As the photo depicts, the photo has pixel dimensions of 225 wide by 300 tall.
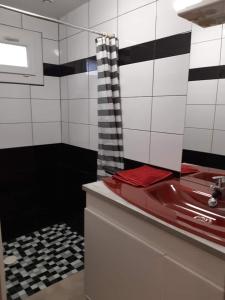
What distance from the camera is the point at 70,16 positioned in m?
2.03

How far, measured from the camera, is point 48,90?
2.25 metres

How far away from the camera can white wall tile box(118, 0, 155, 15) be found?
4.59 feet

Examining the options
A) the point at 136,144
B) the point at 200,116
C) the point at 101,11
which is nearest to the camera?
the point at 200,116

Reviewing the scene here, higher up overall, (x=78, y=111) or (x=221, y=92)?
(x=221, y=92)

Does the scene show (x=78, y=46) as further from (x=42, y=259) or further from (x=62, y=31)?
(x=42, y=259)

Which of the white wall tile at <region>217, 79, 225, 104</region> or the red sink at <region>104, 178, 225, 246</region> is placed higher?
the white wall tile at <region>217, 79, 225, 104</region>

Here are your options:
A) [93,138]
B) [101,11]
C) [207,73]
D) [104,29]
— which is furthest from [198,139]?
[101,11]

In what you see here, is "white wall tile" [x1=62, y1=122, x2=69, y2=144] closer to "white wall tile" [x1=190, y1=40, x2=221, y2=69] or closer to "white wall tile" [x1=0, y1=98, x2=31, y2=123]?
"white wall tile" [x1=0, y1=98, x2=31, y2=123]

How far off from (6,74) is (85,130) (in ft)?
2.77

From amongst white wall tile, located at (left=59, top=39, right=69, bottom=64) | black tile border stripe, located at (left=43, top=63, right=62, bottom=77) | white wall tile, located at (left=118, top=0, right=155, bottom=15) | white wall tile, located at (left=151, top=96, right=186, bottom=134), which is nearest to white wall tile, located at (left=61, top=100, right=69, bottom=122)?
black tile border stripe, located at (left=43, top=63, right=62, bottom=77)

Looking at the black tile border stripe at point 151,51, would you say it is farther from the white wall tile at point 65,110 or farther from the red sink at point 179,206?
the red sink at point 179,206

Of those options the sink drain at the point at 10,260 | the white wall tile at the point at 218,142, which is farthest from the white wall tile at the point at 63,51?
the sink drain at the point at 10,260

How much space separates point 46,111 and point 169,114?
4.54ft

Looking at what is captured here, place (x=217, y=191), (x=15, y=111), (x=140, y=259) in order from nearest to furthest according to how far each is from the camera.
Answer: (x=140, y=259)
(x=217, y=191)
(x=15, y=111)
